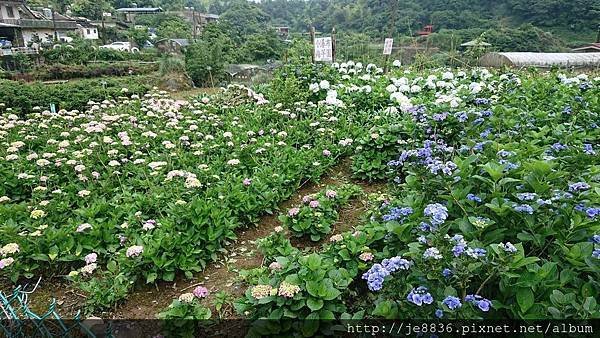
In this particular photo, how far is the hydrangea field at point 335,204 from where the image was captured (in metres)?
1.60

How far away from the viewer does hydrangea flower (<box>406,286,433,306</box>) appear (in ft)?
4.58

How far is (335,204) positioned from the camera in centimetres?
332

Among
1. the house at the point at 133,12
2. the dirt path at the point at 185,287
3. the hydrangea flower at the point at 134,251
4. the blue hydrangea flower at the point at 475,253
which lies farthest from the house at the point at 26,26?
the blue hydrangea flower at the point at 475,253

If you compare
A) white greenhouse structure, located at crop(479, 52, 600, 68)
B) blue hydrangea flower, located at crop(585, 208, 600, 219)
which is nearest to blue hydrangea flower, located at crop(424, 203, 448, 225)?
blue hydrangea flower, located at crop(585, 208, 600, 219)

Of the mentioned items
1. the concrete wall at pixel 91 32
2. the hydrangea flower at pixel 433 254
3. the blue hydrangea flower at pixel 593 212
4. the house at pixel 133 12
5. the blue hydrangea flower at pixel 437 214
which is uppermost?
the house at pixel 133 12

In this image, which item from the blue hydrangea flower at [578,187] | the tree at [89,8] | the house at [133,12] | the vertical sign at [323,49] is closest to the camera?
the blue hydrangea flower at [578,187]

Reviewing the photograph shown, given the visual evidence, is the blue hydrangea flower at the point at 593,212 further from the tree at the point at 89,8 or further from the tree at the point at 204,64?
the tree at the point at 89,8

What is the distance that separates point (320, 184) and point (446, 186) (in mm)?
1989

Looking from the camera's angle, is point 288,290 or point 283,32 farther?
point 283,32

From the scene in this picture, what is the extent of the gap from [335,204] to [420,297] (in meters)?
1.91

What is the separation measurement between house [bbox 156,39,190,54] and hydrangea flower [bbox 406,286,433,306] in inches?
1191

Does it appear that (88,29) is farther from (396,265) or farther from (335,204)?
(396,265)

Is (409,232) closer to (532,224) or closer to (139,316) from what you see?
(532,224)

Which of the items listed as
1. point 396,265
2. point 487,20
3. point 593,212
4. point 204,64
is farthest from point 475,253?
point 487,20
